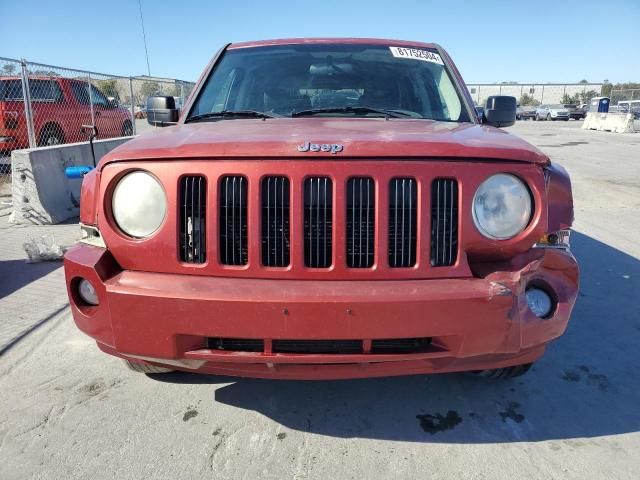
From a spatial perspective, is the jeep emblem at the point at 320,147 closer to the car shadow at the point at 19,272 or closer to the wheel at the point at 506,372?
the wheel at the point at 506,372

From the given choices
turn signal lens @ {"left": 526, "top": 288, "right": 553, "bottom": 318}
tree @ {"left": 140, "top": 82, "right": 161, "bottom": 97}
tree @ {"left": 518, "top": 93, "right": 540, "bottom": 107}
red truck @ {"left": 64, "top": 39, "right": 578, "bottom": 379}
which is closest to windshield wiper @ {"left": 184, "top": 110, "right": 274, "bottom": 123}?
red truck @ {"left": 64, "top": 39, "right": 578, "bottom": 379}

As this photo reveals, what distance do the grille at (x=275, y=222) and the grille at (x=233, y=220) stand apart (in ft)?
0.27

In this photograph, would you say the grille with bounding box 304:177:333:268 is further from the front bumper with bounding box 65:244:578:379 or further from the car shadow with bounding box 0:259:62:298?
the car shadow with bounding box 0:259:62:298

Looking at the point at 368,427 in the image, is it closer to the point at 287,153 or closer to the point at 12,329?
the point at 287,153

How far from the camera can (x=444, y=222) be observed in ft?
6.37

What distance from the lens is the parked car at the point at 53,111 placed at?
821 cm

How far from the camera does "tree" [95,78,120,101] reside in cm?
1070

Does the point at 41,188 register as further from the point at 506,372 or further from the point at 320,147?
the point at 506,372

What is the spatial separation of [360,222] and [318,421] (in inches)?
42.6

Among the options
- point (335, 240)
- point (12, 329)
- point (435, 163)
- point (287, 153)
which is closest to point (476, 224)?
point (435, 163)

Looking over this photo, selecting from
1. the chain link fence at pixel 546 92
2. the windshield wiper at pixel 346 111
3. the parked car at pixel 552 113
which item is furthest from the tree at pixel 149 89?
the chain link fence at pixel 546 92

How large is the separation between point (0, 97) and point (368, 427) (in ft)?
29.4

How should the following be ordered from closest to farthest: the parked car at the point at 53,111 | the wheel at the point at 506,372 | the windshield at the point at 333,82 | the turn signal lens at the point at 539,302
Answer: the turn signal lens at the point at 539,302, the wheel at the point at 506,372, the windshield at the point at 333,82, the parked car at the point at 53,111

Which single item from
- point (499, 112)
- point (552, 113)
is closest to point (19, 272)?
point (499, 112)
